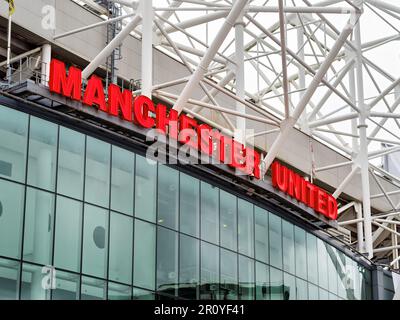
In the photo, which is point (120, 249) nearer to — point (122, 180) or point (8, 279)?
point (122, 180)

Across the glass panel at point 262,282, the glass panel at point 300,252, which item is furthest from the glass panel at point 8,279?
the glass panel at point 300,252

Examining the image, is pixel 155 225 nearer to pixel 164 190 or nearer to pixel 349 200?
pixel 164 190

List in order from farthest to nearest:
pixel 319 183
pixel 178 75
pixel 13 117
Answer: pixel 319 183 → pixel 178 75 → pixel 13 117

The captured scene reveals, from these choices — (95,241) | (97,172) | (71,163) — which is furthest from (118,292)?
(71,163)

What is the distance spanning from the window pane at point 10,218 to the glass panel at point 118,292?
14.8ft

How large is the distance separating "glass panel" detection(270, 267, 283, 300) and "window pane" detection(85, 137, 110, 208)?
1196 cm

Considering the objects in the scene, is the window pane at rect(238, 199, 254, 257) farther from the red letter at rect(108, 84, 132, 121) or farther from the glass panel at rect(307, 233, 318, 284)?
the red letter at rect(108, 84, 132, 121)

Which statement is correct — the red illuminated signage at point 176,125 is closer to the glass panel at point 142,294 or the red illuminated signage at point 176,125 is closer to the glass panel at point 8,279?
the glass panel at point 142,294

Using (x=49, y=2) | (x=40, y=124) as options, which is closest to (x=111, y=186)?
(x=40, y=124)

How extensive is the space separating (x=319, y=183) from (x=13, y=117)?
34.7m

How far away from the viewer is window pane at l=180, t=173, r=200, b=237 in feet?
137

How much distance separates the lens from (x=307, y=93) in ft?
161

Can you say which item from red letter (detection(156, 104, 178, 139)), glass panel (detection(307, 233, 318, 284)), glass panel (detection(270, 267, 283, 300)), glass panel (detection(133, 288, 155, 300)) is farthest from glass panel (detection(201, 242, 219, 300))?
glass panel (detection(307, 233, 318, 284))

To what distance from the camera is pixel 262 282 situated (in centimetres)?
4619
